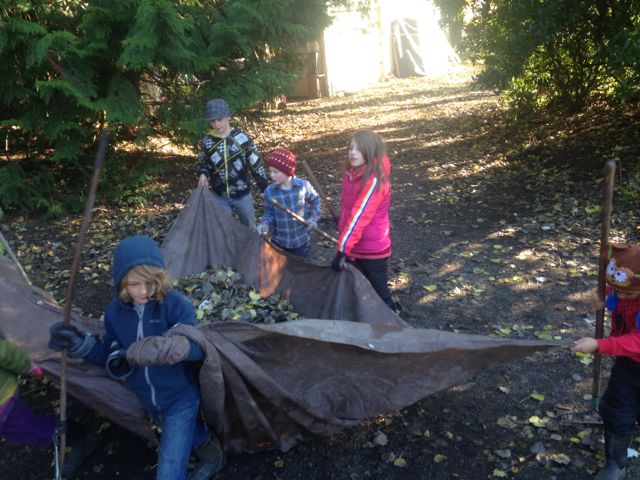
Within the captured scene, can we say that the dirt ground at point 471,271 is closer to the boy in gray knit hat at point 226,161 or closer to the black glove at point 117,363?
the black glove at point 117,363

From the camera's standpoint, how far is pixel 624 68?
6.66 m

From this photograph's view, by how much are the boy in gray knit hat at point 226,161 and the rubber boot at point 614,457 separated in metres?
3.40

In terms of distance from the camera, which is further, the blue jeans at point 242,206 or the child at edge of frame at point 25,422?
the blue jeans at point 242,206

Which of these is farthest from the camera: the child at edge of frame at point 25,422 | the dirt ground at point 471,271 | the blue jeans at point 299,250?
the blue jeans at point 299,250

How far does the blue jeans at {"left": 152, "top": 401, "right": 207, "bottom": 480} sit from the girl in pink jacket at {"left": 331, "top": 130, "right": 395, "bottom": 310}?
54.1 inches

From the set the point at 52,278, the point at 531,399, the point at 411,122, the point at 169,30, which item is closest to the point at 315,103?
the point at 411,122

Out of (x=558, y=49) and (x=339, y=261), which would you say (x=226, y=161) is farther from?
(x=558, y=49)

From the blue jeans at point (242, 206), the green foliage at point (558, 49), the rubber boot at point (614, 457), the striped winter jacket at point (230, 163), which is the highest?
the green foliage at point (558, 49)

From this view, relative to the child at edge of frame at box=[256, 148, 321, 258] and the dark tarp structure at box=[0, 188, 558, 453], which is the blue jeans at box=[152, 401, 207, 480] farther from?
the child at edge of frame at box=[256, 148, 321, 258]

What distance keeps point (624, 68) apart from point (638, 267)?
5.43 m

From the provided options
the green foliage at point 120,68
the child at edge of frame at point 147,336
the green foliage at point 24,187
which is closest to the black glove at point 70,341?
the child at edge of frame at point 147,336

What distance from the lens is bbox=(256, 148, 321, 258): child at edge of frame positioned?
4.05 metres

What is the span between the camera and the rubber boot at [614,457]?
2676 millimetres

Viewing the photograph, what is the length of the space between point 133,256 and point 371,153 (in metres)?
1.68
